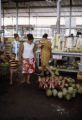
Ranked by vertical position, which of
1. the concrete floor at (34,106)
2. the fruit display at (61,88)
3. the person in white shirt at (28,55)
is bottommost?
the concrete floor at (34,106)

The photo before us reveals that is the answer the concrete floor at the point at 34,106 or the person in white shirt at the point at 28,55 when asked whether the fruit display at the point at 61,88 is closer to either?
the concrete floor at the point at 34,106

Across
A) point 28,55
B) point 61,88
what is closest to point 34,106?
point 61,88

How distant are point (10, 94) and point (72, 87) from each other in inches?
63.5

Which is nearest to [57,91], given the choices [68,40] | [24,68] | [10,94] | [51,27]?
[10,94]

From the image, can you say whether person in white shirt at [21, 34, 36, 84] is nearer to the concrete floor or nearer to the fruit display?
the concrete floor

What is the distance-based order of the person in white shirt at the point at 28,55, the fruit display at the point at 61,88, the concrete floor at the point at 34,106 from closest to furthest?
1. the concrete floor at the point at 34,106
2. the fruit display at the point at 61,88
3. the person in white shirt at the point at 28,55

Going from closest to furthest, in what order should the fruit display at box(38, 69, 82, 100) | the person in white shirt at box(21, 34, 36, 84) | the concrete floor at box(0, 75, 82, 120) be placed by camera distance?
the concrete floor at box(0, 75, 82, 120) → the fruit display at box(38, 69, 82, 100) → the person in white shirt at box(21, 34, 36, 84)

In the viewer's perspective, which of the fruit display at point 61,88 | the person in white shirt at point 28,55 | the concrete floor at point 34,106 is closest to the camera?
the concrete floor at point 34,106

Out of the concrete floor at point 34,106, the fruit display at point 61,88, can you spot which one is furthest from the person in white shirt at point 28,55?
the fruit display at point 61,88

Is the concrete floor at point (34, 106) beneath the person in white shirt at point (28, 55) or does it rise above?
beneath

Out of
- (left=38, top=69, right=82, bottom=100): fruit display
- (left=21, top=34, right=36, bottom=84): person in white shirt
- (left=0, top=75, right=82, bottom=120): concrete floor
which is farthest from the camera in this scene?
(left=21, top=34, right=36, bottom=84): person in white shirt

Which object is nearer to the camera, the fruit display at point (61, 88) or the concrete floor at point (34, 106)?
the concrete floor at point (34, 106)

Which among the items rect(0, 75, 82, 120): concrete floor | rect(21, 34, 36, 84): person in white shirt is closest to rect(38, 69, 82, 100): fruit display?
rect(0, 75, 82, 120): concrete floor

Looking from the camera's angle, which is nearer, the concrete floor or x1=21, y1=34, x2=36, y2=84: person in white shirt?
the concrete floor
